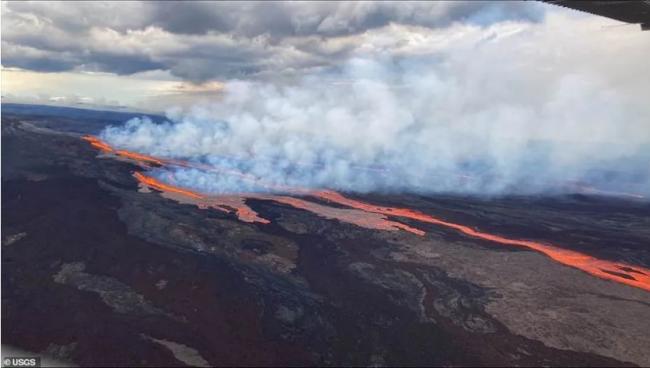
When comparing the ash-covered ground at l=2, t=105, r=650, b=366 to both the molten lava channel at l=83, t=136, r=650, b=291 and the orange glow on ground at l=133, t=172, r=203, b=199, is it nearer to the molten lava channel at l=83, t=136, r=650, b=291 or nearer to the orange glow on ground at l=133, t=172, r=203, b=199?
the molten lava channel at l=83, t=136, r=650, b=291

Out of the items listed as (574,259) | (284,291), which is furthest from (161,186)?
(574,259)

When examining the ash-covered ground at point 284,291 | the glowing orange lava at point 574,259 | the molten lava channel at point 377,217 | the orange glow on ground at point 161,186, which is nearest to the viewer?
the ash-covered ground at point 284,291

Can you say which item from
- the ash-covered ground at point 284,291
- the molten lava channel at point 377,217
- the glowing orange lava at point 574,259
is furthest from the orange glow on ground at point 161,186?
the glowing orange lava at point 574,259

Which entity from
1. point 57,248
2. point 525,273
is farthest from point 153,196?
point 525,273

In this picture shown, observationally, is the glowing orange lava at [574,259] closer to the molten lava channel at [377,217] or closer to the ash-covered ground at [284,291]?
the molten lava channel at [377,217]

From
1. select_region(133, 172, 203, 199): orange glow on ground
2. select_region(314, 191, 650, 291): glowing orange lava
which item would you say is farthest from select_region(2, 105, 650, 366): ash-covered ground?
select_region(133, 172, 203, 199): orange glow on ground

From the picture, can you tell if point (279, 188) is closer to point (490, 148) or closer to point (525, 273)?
point (525, 273)
